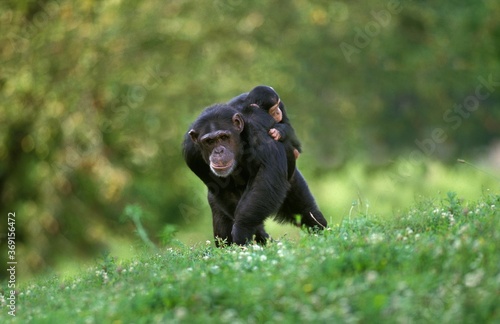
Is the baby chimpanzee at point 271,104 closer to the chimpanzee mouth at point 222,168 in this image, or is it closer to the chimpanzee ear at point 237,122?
the chimpanzee ear at point 237,122

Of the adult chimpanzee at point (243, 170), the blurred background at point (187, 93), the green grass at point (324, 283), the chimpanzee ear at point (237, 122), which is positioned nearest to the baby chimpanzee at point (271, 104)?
the adult chimpanzee at point (243, 170)

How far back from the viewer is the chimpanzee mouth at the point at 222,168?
328 inches

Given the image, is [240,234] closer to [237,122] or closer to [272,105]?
[237,122]

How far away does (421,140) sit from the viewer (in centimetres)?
2216

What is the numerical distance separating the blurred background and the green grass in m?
12.1

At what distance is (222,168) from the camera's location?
834cm

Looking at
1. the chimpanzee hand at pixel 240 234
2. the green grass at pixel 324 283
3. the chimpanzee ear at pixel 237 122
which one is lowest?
the green grass at pixel 324 283

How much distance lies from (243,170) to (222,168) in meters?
A: 0.38

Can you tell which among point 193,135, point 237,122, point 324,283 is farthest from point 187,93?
point 324,283

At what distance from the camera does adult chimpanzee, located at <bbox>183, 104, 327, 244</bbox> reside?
8.20 meters

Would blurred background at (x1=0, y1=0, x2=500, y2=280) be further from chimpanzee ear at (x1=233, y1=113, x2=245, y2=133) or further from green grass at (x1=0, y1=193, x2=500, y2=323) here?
green grass at (x1=0, y1=193, x2=500, y2=323)

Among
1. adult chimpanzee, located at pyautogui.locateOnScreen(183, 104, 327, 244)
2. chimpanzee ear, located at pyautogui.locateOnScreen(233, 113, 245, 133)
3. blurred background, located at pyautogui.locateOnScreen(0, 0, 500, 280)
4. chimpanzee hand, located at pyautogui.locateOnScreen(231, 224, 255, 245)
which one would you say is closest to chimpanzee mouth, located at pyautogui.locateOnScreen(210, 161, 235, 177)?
adult chimpanzee, located at pyautogui.locateOnScreen(183, 104, 327, 244)

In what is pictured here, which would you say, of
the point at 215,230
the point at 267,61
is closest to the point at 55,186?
the point at 267,61

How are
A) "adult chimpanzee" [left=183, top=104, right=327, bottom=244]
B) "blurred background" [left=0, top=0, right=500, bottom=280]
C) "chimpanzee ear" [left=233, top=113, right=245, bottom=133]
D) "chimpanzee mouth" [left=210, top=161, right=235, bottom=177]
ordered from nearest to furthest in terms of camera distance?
1. "adult chimpanzee" [left=183, top=104, right=327, bottom=244]
2. "chimpanzee mouth" [left=210, top=161, right=235, bottom=177]
3. "chimpanzee ear" [left=233, top=113, right=245, bottom=133]
4. "blurred background" [left=0, top=0, right=500, bottom=280]
